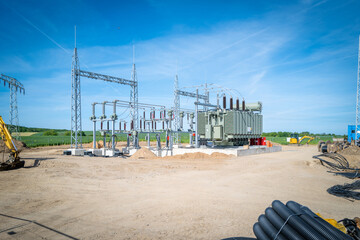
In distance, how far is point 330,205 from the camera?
21.5 ft

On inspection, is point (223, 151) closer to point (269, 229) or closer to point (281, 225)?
point (269, 229)

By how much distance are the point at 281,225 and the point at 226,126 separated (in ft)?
58.4

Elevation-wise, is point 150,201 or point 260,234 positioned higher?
point 260,234

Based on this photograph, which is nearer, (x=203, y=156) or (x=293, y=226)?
(x=293, y=226)

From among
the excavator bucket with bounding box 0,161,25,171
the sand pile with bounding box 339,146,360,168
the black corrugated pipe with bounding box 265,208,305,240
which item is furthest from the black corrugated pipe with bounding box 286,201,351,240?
the excavator bucket with bounding box 0,161,25,171

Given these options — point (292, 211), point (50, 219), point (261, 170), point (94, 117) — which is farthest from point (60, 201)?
point (94, 117)

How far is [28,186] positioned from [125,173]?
3947mm

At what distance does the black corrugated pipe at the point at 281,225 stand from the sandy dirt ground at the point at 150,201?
4.34 feet

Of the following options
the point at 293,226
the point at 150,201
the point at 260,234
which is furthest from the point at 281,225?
the point at 150,201

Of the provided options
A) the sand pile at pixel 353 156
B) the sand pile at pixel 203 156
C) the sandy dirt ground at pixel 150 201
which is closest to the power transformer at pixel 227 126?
the sand pile at pixel 203 156

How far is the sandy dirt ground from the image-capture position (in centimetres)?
493

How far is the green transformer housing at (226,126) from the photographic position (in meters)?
20.7

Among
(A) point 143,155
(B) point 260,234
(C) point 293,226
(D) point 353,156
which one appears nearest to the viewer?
(C) point 293,226

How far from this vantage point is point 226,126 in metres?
20.9
